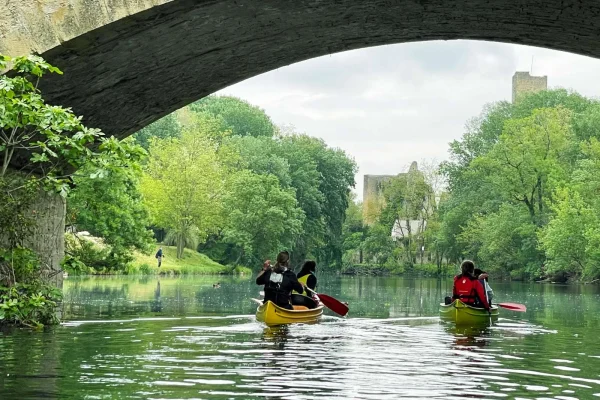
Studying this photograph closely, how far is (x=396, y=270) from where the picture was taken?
85.4 m

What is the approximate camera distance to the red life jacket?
22.3 meters

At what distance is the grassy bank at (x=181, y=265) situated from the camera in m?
56.9

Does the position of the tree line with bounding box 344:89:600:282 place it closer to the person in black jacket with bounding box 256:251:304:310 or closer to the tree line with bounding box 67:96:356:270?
the tree line with bounding box 67:96:356:270

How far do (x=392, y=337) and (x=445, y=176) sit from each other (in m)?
62.7

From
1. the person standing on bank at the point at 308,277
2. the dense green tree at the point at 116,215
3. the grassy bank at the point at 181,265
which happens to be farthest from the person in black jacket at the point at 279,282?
the grassy bank at the point at 181,265

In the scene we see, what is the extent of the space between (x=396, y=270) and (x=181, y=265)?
2598cm

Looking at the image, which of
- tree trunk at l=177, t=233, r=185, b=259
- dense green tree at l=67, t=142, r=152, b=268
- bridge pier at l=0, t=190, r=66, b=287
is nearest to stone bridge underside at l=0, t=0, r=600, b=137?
bridge pier at l=0, t=190, r=66, b=287

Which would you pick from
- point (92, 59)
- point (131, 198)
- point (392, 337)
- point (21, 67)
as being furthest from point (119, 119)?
point (131, 198)

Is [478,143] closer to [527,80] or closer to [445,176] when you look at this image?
[445,176]

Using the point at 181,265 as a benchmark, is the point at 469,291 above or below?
below

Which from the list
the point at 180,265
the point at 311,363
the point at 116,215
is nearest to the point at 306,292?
the point at 311,363

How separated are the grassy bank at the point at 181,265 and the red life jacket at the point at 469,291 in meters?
32.4

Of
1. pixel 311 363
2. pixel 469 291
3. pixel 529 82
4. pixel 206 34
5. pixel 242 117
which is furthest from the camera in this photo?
pixel 529 82

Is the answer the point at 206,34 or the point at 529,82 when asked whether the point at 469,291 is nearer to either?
the point at 206,34
